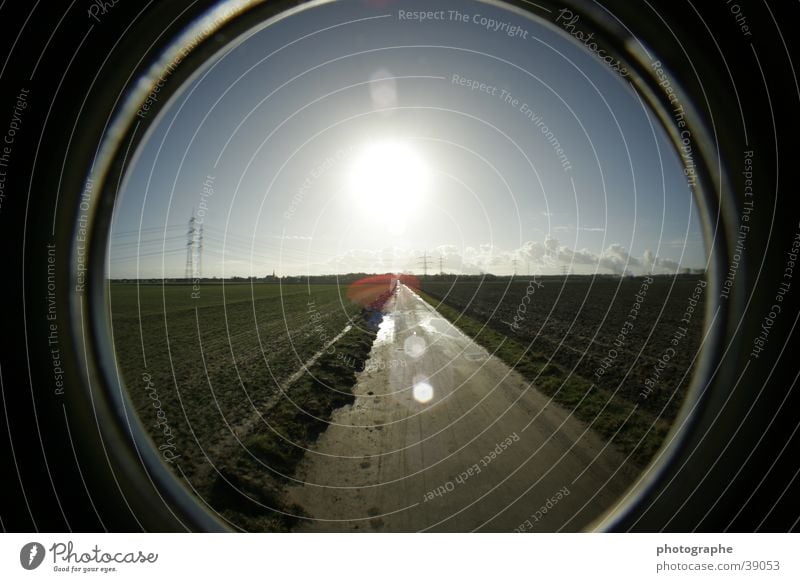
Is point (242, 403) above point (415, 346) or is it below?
above

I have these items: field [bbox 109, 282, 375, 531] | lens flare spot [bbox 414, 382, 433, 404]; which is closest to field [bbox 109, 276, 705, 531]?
field [bbox 109, 282, 375, 531]

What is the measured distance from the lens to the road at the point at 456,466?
484cm

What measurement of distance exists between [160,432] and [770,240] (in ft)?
35.7

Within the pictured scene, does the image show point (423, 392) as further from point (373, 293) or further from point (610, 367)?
point (373, 293)

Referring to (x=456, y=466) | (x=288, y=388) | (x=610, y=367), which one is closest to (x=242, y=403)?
(x=288, y=388)

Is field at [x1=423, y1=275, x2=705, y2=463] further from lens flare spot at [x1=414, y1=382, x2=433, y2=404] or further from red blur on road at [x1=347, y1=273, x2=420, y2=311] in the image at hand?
red blur on road at [x1=347, y1=273, x2=420, y2=311]

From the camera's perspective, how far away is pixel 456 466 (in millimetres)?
5914

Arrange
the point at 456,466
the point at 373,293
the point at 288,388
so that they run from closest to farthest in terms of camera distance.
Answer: the point at 456,466 → the point at 288,388 → the point at 373,293

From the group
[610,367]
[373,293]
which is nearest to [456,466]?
[610,367]

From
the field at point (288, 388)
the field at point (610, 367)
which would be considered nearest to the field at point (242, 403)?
the field at point (288, 388)

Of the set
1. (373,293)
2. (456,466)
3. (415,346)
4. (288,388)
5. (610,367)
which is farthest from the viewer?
(373,293)

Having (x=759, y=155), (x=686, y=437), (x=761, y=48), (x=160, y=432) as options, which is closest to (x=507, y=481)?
(x=686, y=437)

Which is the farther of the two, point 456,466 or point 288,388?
point 288,388

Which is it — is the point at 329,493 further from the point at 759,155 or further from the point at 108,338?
the point at 759,155
